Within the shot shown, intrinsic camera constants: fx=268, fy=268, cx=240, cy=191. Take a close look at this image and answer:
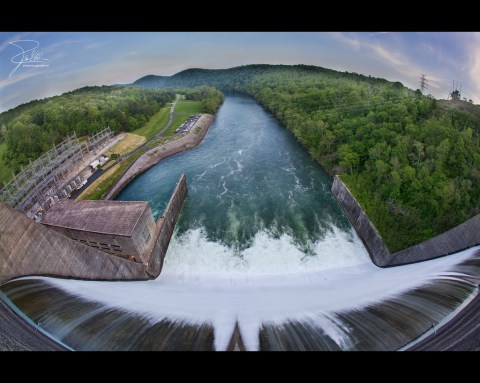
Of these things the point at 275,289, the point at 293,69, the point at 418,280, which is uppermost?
the point at 293,69

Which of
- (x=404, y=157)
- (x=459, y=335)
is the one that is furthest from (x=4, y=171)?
(x=404, y=157)

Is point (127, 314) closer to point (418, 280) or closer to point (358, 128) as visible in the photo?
point (418, 280)

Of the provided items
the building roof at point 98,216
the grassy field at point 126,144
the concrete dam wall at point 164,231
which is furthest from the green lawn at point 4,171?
the concrete dam wall at point 164,231

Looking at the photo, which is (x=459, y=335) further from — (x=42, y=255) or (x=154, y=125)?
(x=154, y=125)

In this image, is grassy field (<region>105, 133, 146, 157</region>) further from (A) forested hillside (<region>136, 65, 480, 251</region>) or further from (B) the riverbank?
(A) forested hillside (<region>136, 65, 480, 251</region>)

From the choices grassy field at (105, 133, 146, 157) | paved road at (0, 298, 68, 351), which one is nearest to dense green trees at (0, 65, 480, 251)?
grassy field at (105, 133, 146, 157)

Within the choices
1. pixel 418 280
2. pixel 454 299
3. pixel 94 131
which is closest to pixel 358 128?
pixel 418 280

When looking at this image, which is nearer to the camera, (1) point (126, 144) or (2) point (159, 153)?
(2) point (159, 153)
